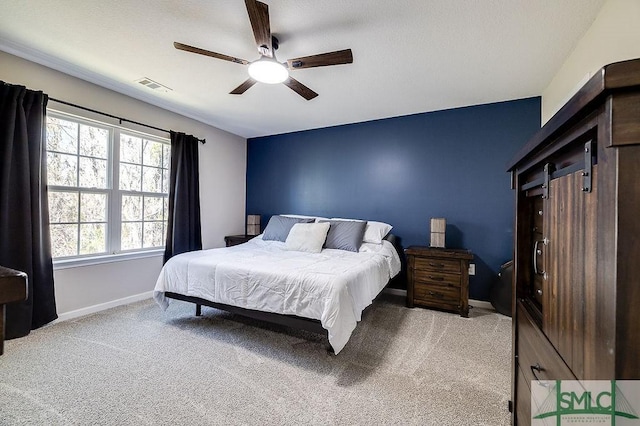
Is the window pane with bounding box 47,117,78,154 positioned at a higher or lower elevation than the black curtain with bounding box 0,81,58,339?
higher

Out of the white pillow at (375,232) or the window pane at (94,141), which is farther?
the white pillow at (375,232)

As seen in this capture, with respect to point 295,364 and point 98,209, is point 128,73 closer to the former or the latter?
point 98,209

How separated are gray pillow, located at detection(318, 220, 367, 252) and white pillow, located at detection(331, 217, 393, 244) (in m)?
0.08

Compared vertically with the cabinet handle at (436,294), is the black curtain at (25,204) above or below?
above

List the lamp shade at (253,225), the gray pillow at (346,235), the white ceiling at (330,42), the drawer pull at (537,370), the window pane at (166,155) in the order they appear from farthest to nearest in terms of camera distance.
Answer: the lamp shade at (253,225), the window pane at (166,155), the gray pillow at (346,235), the white ceiling at (330,42), the drawer pull at (537,370)

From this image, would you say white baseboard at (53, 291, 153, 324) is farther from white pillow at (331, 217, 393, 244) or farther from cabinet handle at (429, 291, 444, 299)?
cabinet handle at (429, 291, 444, 299)

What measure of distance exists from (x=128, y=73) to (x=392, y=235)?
11.5 feet

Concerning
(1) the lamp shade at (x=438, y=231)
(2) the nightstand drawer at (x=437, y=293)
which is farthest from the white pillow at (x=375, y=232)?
(2) the nightstand drawer at (x=437, y=293)

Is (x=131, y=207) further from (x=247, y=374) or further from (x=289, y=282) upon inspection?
(x=247, y=374)

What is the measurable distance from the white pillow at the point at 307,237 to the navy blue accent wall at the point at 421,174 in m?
Result: 0.80

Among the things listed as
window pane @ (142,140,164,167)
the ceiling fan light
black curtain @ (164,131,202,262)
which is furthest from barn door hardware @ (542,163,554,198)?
window pane @ (142,140,164,167)

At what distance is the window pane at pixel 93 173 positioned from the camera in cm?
284

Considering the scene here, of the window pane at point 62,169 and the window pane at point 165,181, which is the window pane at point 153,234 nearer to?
the window pane at point 165,181

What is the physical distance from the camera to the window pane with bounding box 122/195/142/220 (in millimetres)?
3211
